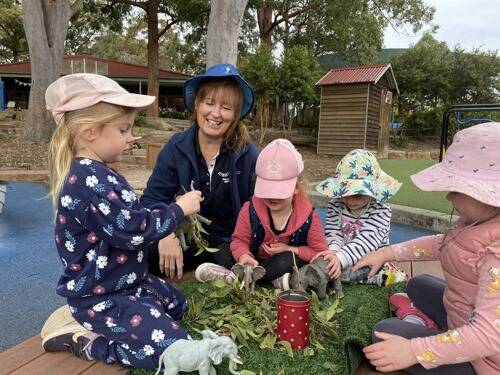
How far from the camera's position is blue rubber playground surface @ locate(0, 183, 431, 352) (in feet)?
10.4

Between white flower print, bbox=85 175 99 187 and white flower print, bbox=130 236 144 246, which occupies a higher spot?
white flower print, bbox=85 175 99 187

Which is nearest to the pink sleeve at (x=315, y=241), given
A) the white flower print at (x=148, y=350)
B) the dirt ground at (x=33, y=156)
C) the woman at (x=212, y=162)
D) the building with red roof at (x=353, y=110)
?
the woman at (x=212, y=162)

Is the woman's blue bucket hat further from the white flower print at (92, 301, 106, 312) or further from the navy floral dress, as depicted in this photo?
the white flower print at (92, 301, 106, 312)

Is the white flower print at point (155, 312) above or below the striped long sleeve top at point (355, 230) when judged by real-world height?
below

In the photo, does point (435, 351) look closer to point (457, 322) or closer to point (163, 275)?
point (457, 322)

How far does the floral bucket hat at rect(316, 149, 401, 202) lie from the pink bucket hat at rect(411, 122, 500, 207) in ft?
3.63

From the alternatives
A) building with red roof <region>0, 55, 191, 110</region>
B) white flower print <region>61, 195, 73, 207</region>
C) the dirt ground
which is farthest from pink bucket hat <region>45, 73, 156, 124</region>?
building with red roof <region>0, 55, 191, 110</region>

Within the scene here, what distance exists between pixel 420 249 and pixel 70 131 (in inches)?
64.7

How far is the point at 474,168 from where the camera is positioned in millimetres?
1651

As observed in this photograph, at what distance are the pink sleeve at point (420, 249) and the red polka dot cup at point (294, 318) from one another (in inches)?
21.6

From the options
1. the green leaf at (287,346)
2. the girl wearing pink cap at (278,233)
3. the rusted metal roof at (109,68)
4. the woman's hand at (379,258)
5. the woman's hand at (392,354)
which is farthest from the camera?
the rusted metal roof at (109,68)

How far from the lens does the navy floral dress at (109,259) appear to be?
1.81 meters

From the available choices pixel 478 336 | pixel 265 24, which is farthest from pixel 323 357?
pixel 265 24

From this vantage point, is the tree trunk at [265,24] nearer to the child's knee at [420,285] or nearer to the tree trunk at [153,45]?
the tree trunk at [153,45]
